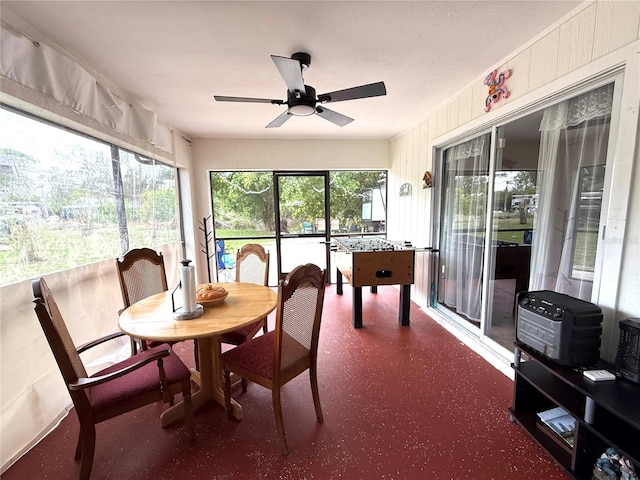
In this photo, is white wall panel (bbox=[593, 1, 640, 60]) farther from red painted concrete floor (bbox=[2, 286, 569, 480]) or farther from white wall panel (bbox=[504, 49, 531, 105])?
red painted concrete floor (bbox=[2, 286, 569, 480])

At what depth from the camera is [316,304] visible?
1684 mm

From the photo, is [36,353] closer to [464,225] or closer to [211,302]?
[211,302]

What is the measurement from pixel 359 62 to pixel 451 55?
690 millimetres

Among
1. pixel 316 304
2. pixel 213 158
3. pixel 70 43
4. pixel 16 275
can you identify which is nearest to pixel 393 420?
pixel 316 304

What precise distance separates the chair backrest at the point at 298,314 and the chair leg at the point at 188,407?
1.80ft

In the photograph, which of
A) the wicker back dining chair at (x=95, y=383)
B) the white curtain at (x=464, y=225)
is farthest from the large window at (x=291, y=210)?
the wicker back dining chair at (x=95, y=383)

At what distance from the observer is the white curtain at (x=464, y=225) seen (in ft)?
8.76

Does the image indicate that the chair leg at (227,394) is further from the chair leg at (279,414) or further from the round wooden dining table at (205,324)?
the chair leg at (279,414)

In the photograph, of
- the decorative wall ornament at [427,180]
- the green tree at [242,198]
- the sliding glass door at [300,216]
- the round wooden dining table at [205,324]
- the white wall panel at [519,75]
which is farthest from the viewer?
the sliding glass door at [300,216]

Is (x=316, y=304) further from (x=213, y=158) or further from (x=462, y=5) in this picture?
(x=213, y=158)

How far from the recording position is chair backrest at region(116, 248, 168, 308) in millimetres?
2182

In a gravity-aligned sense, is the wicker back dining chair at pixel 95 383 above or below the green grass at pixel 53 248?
below

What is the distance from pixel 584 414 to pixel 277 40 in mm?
2732

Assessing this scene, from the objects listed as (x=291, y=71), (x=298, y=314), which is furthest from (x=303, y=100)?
(x=298, y=314)
